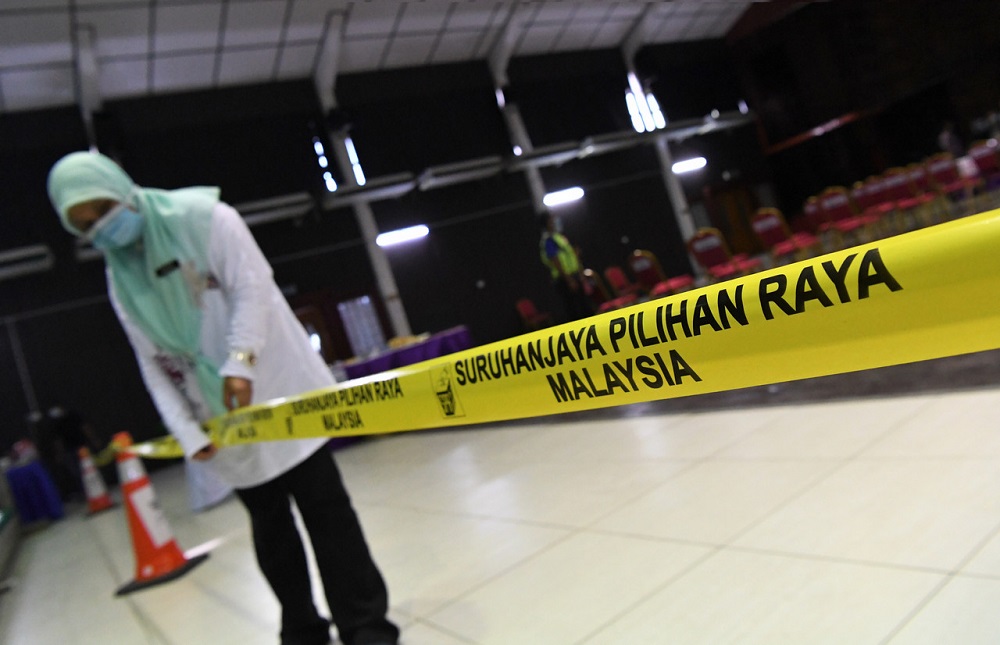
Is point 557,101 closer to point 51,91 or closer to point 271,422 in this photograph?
point 51,91

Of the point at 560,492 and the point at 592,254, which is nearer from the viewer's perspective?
the point at 560,492

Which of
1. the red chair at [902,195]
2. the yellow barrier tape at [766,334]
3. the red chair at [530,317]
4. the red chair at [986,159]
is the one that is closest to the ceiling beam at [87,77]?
the red chair at [530,317]

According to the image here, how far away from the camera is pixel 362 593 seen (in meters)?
1.63

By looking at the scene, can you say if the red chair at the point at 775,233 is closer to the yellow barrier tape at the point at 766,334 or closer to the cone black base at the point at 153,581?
the cone black base at the point at 153,581

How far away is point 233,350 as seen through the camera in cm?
160

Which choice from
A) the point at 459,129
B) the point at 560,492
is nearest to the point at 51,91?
the point at 459,129

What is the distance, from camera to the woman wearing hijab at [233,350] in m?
1.63

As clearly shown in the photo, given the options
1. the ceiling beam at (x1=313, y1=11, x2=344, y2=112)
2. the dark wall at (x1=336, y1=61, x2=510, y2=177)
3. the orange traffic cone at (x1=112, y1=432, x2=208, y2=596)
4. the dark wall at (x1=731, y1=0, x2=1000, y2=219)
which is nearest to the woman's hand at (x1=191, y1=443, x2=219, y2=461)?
the orange traffic cone at (x1=112, y1=432, x2=208, y2=596)

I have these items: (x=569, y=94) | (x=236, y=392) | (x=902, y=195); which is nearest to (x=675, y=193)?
(x=569, y=94)

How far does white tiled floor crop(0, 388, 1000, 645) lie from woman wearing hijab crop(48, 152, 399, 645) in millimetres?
272

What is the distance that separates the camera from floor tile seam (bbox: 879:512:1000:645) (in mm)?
1093

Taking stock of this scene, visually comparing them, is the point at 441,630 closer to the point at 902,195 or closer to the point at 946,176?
the point at 902,195

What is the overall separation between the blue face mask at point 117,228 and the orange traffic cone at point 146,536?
1865mm

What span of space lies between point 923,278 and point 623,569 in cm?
129
